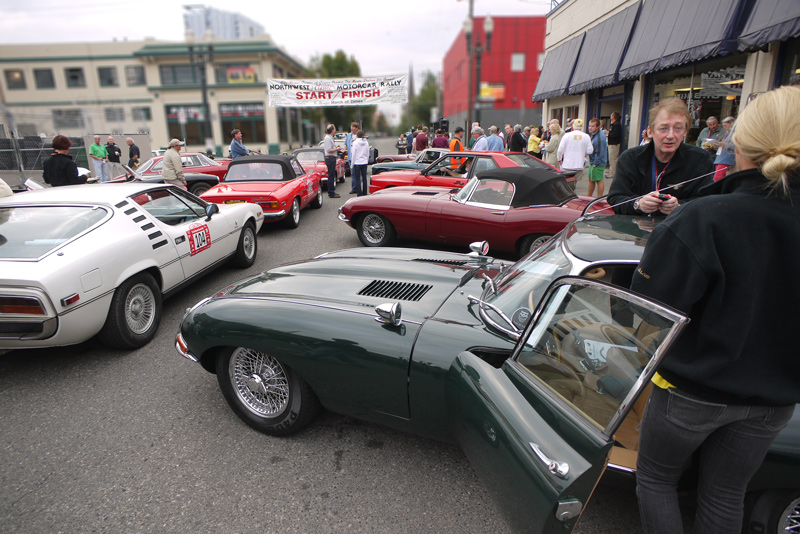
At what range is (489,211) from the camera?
241 inches

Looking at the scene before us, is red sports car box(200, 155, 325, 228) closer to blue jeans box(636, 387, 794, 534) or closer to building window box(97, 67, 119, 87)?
blue jeans box(636, 387, 794, 534)

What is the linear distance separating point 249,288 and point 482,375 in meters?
1.88

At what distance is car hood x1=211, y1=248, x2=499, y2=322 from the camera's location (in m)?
2.71

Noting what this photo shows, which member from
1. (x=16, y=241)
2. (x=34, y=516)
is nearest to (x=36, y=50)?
(x=16, y=241)

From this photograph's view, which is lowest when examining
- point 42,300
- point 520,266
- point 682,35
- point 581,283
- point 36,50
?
point 42,300

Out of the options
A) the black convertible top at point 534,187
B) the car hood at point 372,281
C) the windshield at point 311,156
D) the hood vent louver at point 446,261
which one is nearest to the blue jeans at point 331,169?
the windshield at point 311,156

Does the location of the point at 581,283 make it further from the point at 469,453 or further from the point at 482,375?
the point at 469,453

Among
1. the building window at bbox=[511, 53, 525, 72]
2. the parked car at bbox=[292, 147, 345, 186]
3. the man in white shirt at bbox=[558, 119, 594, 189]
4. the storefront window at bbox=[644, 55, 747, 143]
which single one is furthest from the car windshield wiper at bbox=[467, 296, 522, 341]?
the building window at bbox=[511, 53, 525, 72]

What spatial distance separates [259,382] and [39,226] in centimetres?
267

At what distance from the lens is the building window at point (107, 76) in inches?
1517

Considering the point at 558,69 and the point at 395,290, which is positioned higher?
the point at 558,69

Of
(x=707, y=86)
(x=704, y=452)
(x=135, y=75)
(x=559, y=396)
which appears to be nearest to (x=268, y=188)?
(x=559, y=396)

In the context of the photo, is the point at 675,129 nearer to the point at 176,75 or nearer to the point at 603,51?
the point at 603,51

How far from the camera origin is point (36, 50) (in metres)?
37.2
